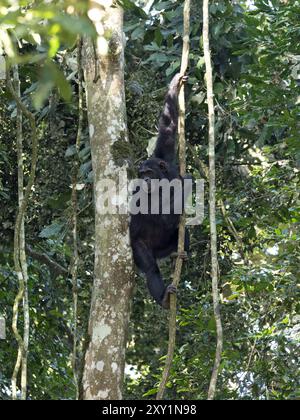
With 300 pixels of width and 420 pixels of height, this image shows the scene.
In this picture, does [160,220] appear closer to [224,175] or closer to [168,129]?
[168,129]

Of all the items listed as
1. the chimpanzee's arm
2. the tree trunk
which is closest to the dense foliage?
the chimpanzee's arm

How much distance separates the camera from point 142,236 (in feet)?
21.3

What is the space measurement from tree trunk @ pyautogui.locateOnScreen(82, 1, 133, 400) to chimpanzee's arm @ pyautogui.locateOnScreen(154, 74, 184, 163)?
144 cm

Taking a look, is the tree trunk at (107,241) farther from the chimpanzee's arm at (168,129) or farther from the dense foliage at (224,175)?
the chimpanzee's arm at (168,129)

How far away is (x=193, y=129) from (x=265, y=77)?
1.17 meters

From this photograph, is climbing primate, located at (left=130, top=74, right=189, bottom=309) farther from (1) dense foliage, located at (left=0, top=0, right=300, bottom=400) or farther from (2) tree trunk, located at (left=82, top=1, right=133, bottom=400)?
(2) tree trunk, located at (left=82, top=1, right=133, bottom=400)

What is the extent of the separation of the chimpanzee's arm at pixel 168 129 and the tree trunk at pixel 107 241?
56.7 inches

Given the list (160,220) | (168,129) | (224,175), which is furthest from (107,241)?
(224,175)

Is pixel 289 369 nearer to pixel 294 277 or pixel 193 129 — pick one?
pixel 294 277

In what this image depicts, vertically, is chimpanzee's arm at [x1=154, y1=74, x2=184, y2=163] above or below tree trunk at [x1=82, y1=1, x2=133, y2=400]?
above

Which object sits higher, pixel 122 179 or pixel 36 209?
pixel 36 209

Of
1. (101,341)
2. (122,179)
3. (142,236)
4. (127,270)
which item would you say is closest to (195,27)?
(142,236)

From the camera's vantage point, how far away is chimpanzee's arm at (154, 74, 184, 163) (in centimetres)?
674

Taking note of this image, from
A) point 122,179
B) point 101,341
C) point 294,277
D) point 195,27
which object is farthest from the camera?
point 195,27
